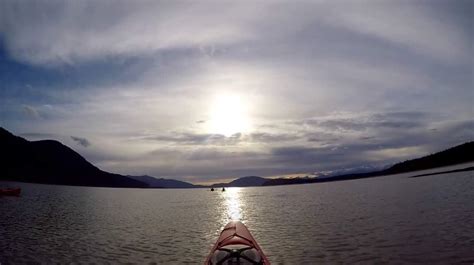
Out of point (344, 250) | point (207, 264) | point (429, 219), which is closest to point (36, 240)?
point (207, 264)

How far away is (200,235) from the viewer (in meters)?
38.6

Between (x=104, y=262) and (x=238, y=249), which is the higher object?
(x=238, y=249)

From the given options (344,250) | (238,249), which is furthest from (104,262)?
(344,250)

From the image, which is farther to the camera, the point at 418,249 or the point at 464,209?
the point at 464,209

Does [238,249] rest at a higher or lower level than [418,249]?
higher

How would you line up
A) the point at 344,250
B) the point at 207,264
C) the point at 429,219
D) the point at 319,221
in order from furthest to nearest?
1. the point at 319,221
2. the point at 429,219
3. the point at 344,250
4. the point at 207,264

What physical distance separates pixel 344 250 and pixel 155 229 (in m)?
27.1

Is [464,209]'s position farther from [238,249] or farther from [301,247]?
[238,249]

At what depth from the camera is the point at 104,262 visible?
25.8 m

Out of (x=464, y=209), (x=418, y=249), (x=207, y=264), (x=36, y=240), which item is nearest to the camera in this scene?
(x=207, y=264)

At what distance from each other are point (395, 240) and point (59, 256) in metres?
29.8

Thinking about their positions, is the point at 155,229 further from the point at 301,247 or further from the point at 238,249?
the point at 238,249

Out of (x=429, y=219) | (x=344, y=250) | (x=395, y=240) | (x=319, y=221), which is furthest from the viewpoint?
(x=319, y=221)

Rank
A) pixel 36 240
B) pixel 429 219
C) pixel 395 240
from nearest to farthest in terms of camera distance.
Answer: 1. pixel 395 240
2. pixel 36 240
3. pixel 429 219
